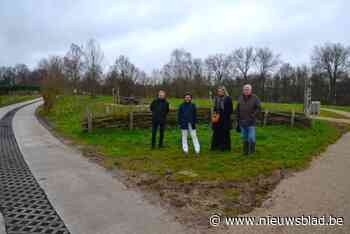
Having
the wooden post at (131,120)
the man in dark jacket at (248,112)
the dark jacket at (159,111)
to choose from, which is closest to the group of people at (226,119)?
the man in dark jacket at (248,112)

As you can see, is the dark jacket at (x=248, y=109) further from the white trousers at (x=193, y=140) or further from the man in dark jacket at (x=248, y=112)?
the white trousers at (x=193, y=140)

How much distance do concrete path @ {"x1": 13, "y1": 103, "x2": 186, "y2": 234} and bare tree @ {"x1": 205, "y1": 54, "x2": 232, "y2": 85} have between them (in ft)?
157

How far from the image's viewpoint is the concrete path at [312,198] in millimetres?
3121

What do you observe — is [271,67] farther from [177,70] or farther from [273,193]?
[273,193]

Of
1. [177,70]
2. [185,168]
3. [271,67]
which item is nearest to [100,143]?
[185,168]

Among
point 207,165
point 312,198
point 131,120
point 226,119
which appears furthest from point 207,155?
point 131,120

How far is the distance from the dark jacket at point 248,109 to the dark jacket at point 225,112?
46 cm

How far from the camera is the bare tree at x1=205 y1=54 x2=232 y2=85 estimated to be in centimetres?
5325

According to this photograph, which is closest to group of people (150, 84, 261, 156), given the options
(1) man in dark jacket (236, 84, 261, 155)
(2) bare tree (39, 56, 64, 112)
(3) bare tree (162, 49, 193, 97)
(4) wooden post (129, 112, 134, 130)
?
(1) man in dark jacket (236, 84, 261, 155)

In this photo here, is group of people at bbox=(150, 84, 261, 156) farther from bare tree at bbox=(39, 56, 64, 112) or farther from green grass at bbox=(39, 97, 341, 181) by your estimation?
bare tree at bbox=(39, 56, 64, 112)

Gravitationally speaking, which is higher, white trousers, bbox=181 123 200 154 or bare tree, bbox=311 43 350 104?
bare tree, bbox=311 43 350 104

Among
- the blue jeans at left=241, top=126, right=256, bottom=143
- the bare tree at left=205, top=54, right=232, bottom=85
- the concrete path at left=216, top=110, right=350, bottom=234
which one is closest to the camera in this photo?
the concrete path at left=216, top=110, right=350, bottom=234

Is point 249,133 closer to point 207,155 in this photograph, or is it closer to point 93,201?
point 207,155

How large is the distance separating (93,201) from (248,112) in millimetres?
4057
